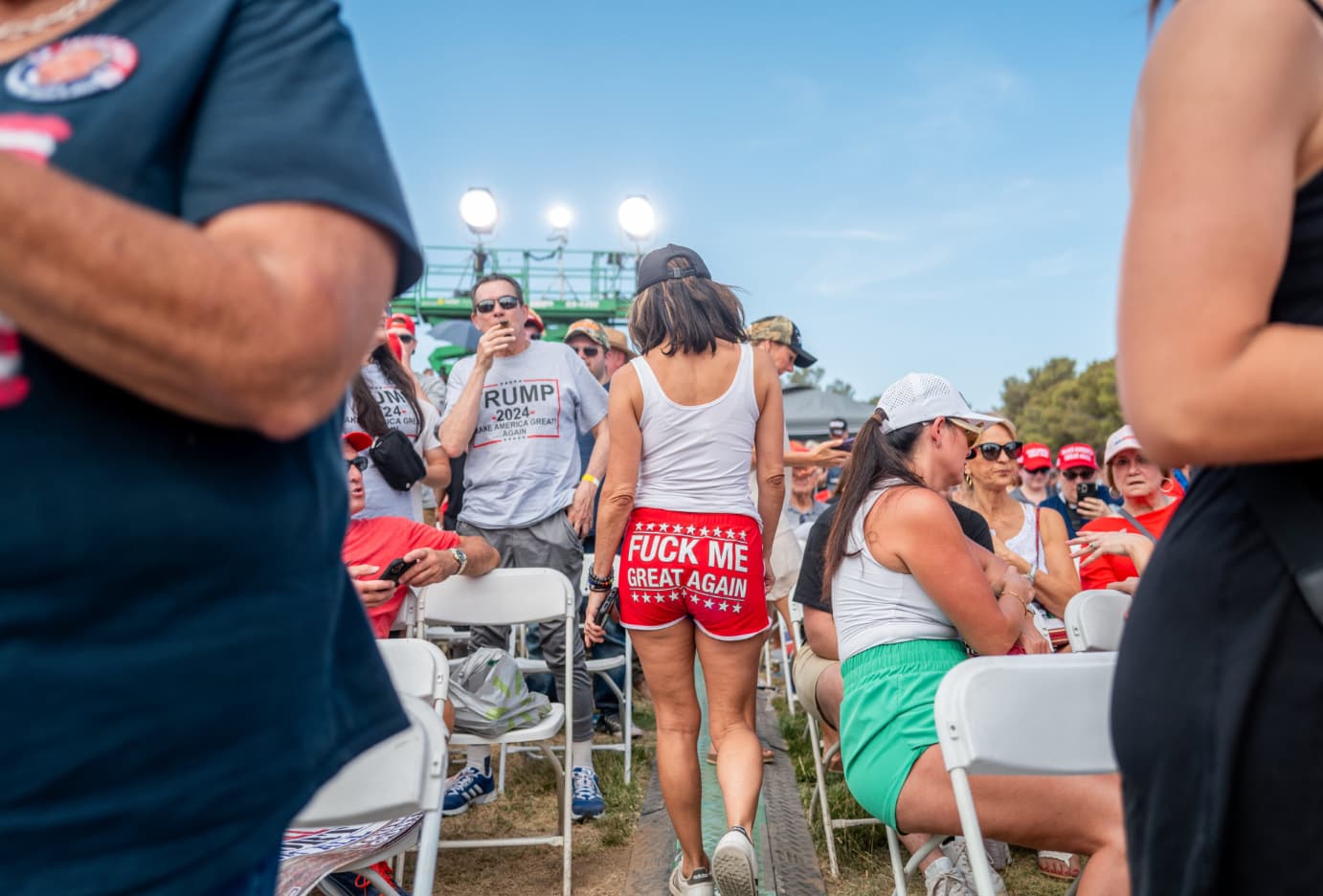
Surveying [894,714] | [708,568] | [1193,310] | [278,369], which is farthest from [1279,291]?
[708,568]

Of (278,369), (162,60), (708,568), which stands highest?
(162,60)

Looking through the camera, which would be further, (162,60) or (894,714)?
(894,714)

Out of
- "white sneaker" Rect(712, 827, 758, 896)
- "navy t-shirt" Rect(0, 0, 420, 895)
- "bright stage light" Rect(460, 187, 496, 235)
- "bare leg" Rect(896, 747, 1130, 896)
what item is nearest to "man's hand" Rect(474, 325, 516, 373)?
"white sneaker" Rect(712, 827, 758, 896)

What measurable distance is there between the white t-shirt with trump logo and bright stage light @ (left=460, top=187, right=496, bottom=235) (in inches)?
255

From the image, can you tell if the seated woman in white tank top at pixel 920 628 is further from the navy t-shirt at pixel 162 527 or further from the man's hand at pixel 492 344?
the man's hand at pixel 492 344

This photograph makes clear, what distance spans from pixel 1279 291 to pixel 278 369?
87 cm

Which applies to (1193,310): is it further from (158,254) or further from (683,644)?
(683,644)

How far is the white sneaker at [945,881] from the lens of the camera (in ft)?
10.4

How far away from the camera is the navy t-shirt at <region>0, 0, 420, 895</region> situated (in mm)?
701

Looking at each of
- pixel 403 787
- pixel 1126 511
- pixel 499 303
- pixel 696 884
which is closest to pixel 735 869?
pixel 696 884

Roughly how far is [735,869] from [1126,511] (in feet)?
11.6

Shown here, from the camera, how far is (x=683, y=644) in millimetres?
3391

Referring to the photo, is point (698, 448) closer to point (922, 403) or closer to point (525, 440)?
point (922, 403)

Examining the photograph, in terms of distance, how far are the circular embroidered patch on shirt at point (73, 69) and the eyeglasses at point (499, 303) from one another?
3977 mm
